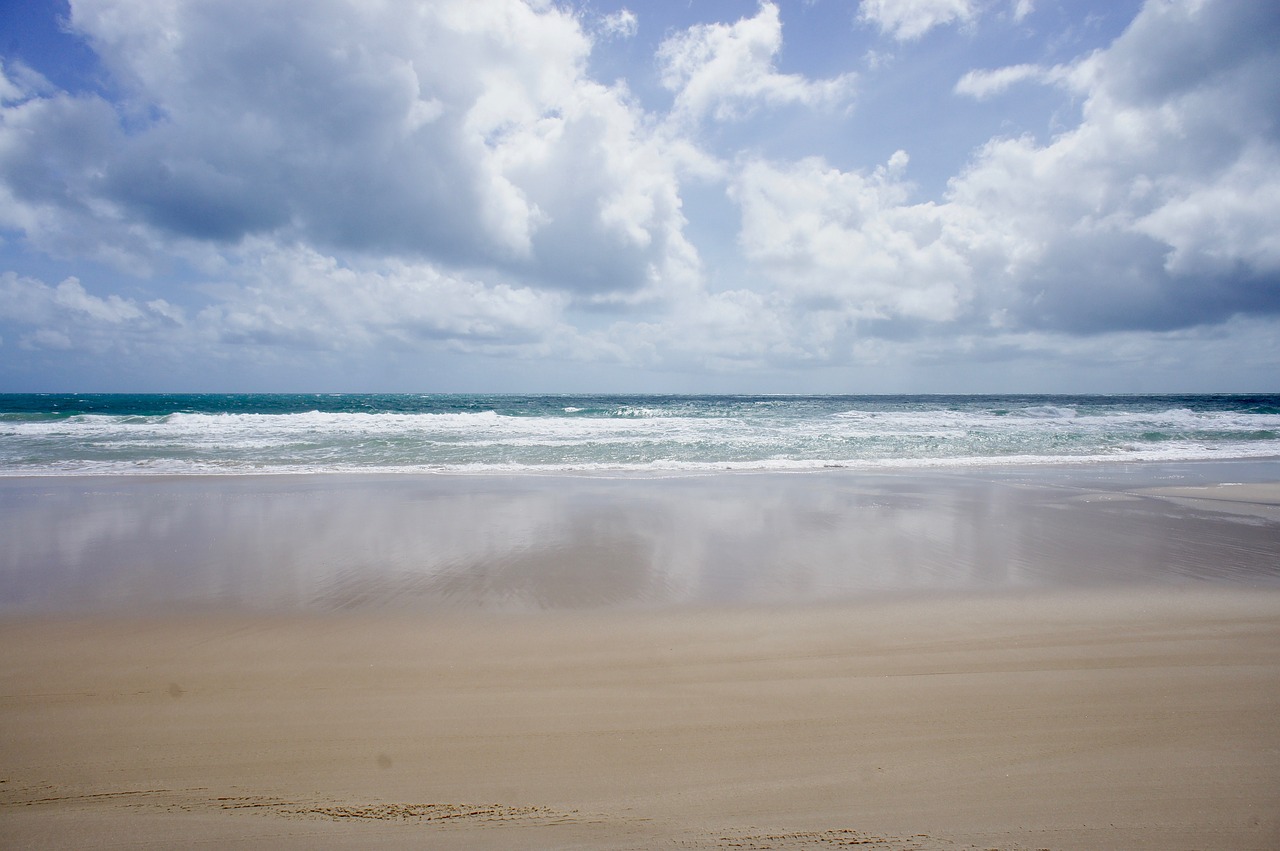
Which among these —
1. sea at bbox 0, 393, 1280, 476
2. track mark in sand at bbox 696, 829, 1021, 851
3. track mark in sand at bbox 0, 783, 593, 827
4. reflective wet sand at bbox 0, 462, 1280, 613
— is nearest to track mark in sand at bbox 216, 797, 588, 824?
track mark in sand at bbox 0, 783, 593, 827

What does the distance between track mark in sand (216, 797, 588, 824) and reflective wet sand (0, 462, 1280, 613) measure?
7.95ft

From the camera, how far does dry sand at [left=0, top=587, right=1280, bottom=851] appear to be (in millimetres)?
2490

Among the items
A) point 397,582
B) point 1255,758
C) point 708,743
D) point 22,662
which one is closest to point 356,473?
point 397,582

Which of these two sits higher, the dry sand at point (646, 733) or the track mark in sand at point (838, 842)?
the dry sand at point (646, 733)

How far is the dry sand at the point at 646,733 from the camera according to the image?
2.49m

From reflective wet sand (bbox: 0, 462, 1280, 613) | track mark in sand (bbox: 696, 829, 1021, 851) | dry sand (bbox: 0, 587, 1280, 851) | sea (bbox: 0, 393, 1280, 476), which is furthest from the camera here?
sea (bbox: 0, 393, 1280, 476)

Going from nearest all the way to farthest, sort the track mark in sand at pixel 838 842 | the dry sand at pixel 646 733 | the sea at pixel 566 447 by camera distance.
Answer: the track mark in sand at pixel 838 842, the dry sand at pixel 646 733, the sea at pixel 566 447

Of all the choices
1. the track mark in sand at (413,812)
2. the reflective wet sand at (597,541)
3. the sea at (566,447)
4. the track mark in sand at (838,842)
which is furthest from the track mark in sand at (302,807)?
the sea at (566,447)

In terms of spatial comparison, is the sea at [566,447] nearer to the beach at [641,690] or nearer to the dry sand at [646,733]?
the beach at [641,690]

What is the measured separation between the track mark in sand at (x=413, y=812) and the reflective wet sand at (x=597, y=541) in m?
2.42

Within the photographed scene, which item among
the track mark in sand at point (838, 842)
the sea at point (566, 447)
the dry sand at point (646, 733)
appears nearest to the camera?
the track mark in sand at point (838, 842)

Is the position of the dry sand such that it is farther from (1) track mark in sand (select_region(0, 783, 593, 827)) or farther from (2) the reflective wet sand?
(2) the reflective wet sand

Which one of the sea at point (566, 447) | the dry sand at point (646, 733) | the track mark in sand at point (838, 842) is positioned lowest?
the track mark in sand at point (838, 842)

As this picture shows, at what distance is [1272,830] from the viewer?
2.46m
